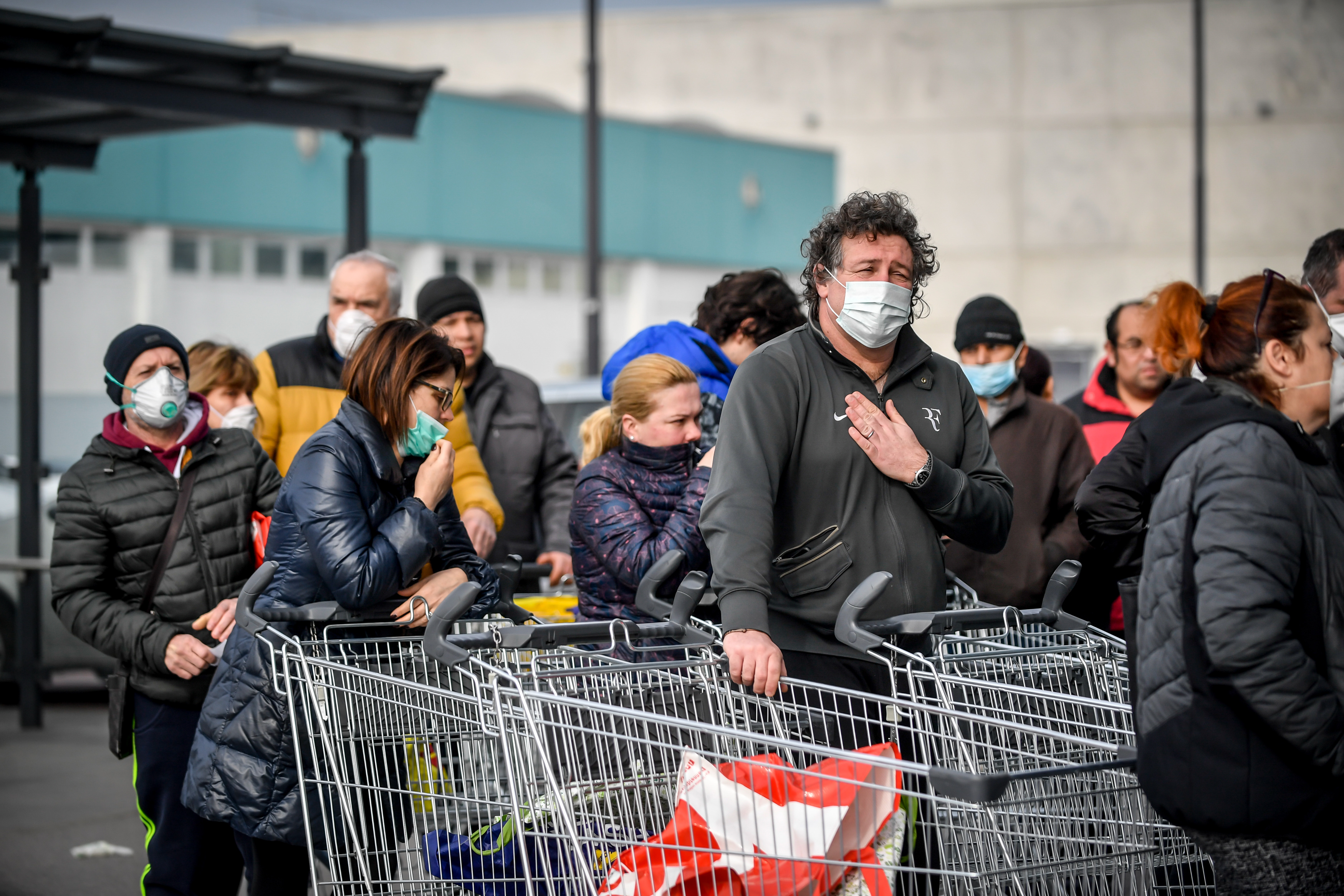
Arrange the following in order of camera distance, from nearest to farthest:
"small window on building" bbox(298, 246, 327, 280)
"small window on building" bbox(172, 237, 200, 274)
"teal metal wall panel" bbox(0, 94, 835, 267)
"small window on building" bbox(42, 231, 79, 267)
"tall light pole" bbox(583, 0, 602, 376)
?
"tall light pole" bbox(583, 0, 602, 376), "small window on building" bbox(42, 231, 79, 267), "teal metal wall panel" bbox(0, 94, 835, 267), "small window on building" bbox(172, 237, 200, 274), "small window on building" bbox(298, 246, 327, 280)

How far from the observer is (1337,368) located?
386 centimetres

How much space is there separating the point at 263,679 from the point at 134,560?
917 mm

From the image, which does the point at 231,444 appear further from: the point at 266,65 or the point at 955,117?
the point at 955,117

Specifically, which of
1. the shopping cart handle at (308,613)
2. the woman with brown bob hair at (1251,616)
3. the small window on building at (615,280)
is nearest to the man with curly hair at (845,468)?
the woman with brown bob hair at (1251,616)

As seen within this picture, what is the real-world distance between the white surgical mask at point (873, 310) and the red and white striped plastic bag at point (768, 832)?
1.02m

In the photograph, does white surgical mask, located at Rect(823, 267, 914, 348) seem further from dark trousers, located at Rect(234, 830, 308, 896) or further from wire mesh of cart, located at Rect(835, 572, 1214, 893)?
dark trousers, located at Rect(234, 830, 308, 896)

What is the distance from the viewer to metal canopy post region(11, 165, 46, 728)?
8805 millimetres

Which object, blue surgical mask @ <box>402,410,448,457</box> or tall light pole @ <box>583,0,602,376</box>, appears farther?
tall light pole @ <box>583,0,602,376</box>

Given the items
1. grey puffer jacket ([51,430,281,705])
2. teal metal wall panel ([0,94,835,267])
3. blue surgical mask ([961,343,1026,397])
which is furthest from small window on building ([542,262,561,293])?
grey puffer jacket ([51,430,281,705])

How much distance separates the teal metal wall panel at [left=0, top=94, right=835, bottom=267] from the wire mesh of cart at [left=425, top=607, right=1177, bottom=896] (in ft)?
50.8

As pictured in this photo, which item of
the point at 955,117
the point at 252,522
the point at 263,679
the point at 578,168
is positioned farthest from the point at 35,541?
the point at 955,117

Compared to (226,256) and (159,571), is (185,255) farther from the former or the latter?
(159,571)

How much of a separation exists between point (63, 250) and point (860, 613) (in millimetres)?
19592

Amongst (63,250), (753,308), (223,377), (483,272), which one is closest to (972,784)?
(753,308)
